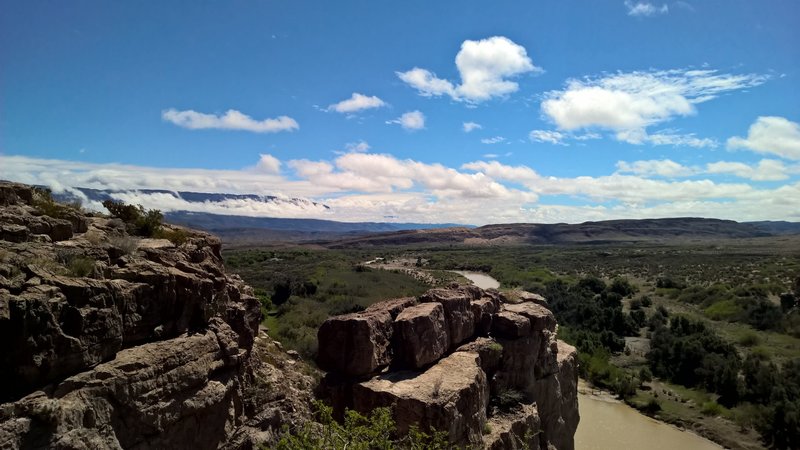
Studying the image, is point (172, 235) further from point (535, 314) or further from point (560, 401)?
point (560, 401)

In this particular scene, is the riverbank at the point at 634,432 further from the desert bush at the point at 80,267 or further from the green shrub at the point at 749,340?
the desert bush at the point at 80,267

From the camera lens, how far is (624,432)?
2858 cm

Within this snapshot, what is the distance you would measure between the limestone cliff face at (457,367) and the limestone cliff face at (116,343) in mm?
2300

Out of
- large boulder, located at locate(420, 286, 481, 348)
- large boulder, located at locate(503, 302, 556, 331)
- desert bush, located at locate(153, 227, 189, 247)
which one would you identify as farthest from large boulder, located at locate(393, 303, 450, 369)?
desert bush, located at locate(153, 227, 189, 247)

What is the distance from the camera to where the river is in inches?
1057

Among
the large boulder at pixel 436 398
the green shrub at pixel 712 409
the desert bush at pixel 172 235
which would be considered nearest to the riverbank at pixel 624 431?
the green shrub at pixel 712 409

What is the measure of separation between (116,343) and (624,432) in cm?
2841

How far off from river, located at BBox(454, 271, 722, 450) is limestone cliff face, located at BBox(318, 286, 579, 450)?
709 centimetres

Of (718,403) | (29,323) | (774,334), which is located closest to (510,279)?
(774,334)

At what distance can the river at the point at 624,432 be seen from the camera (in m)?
26.8

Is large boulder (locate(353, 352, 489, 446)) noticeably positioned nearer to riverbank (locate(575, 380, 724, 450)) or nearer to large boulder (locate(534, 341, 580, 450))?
large boulder (locate(534, 341, 580, 450))

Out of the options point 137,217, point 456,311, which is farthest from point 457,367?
point 137,217

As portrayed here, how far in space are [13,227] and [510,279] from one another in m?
76.2

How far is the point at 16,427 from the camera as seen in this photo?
707 cm
